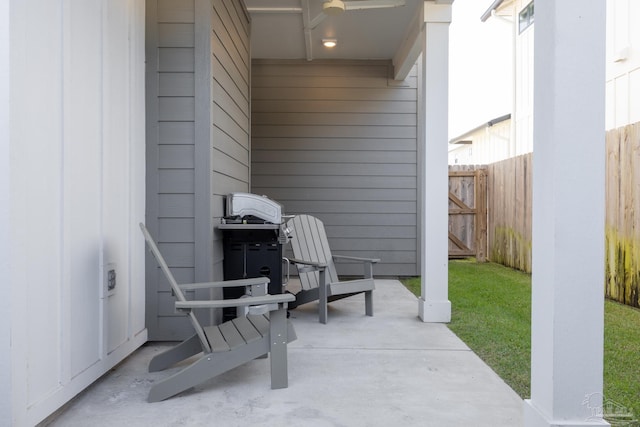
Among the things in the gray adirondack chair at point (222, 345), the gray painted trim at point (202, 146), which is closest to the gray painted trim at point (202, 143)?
the gray painted trim at point (202, 146)

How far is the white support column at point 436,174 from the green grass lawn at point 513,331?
284 mm

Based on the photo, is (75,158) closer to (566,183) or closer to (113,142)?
(113,142)

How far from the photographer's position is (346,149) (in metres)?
6.72

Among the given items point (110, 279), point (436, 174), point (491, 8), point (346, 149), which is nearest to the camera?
point (110, 279)

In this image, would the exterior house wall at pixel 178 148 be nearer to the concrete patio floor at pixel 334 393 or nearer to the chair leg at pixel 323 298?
the concrete patio floor at pixel 334 393

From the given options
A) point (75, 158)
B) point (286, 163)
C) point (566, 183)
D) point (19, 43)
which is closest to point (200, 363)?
point (75, 158)

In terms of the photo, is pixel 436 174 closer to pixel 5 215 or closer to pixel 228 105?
pixel 228 105

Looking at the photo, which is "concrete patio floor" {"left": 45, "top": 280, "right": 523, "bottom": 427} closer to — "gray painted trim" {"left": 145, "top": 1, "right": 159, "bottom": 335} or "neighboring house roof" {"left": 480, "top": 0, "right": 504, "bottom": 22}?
"gray painted trim" {"left": 145, "top": 1, "right": 159, "bottom": 335}

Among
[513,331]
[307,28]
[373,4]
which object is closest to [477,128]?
[307,28]

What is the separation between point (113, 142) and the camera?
Result: 9.05ft

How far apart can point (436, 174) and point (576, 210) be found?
2376 mm

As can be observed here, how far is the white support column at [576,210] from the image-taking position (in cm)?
169

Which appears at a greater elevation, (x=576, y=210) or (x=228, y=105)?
(x=228, y=105)

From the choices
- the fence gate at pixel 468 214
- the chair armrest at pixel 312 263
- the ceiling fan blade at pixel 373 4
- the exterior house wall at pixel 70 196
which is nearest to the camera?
the exterior house wall at pixel 70 196
